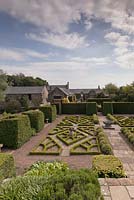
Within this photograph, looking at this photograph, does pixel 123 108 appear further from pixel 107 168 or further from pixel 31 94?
pixel 107 168

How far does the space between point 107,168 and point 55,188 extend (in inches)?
121

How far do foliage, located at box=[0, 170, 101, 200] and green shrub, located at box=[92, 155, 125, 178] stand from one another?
1925 millimetres

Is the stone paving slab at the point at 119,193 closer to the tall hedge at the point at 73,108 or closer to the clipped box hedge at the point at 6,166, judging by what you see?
the clipped box hedge at the point at 6,166

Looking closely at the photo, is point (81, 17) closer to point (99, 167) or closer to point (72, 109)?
point (99, 167)

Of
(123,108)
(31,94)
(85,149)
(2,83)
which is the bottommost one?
(85,149)

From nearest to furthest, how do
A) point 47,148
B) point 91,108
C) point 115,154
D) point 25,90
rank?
point 115,154 → point 47,148 → point 91,108 → point 25,90

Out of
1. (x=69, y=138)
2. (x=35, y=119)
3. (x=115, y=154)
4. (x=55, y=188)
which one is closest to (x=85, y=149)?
(x=115, y=154)

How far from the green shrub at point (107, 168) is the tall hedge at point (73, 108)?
25.3m

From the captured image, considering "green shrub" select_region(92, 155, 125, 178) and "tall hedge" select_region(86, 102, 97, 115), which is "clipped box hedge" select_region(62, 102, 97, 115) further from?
"green shrub" select_region(92, 155, 125, 178)

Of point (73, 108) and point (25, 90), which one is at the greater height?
point (25, 90)

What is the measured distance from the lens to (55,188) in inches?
145

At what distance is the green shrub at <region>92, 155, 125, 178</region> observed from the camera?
20.1 feet

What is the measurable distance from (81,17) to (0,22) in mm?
3863

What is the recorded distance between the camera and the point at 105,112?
29.8m
